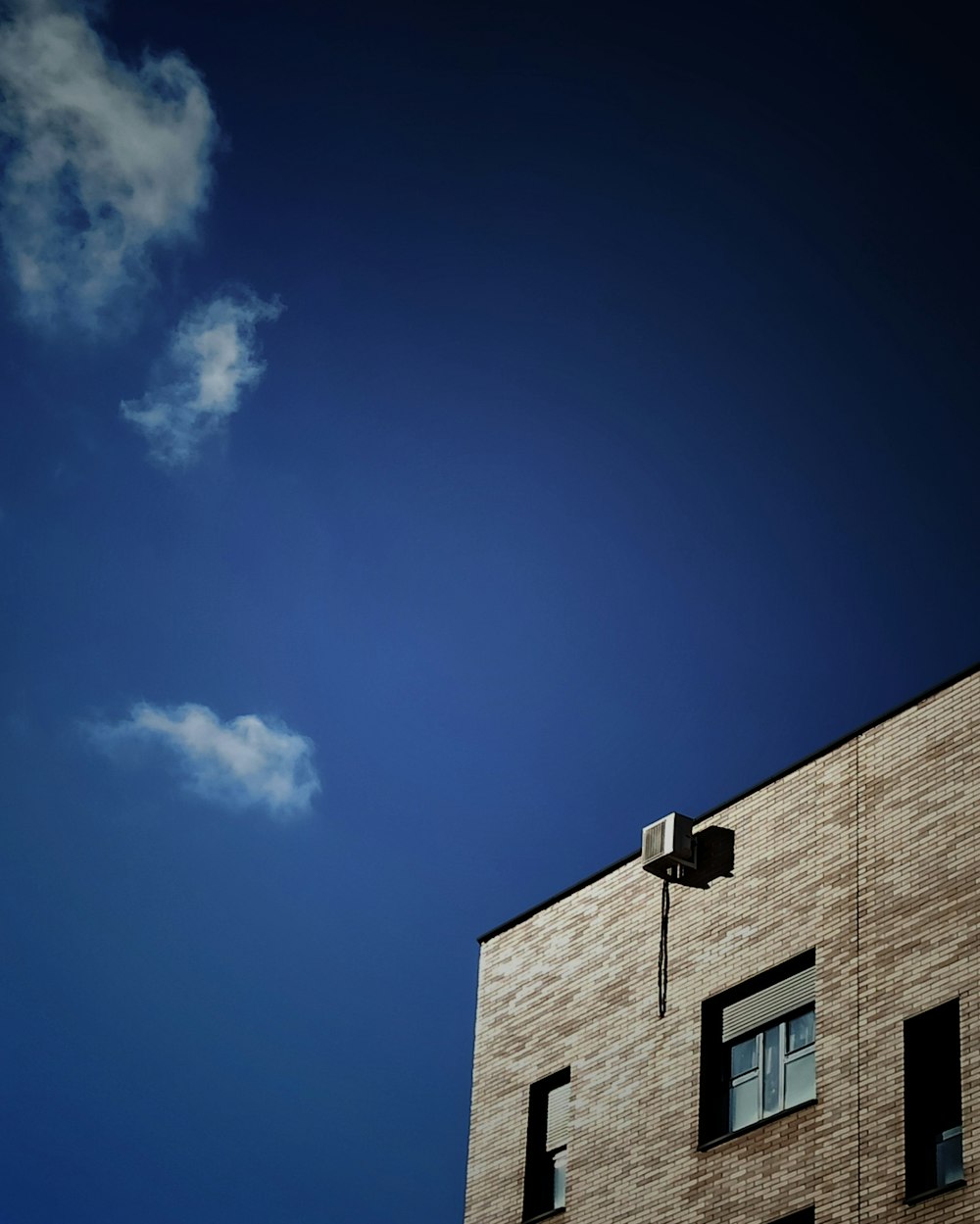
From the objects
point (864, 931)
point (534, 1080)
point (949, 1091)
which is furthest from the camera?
point (534, 1080)

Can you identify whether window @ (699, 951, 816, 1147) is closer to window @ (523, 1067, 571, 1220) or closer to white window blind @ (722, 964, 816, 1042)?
white window blind @ (722, 964, 816, 1042)

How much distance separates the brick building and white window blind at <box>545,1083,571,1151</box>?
0.03 meters

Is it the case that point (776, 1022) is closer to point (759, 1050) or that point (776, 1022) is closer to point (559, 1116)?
point (759, 1050)

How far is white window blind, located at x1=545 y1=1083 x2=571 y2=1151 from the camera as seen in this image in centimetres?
2600

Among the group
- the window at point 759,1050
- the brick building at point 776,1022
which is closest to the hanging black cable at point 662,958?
the brick building at point 776,1022

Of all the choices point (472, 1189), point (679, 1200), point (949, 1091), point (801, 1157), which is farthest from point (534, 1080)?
point (949, 1091)

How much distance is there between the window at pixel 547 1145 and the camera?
1016 inches

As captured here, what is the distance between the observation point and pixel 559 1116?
26.2 m

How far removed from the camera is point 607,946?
1055 inches

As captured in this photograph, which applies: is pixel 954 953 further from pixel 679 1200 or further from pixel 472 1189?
pixel 472 1189

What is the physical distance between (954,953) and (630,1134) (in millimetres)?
5618

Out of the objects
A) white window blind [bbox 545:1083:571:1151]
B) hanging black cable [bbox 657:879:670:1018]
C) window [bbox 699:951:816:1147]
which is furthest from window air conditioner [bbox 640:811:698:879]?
white window blind [bbox 545:1083:571:1151]

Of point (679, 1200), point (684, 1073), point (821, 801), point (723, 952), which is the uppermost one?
point (821, 801)

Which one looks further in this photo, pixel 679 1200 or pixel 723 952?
pixel 723 952
